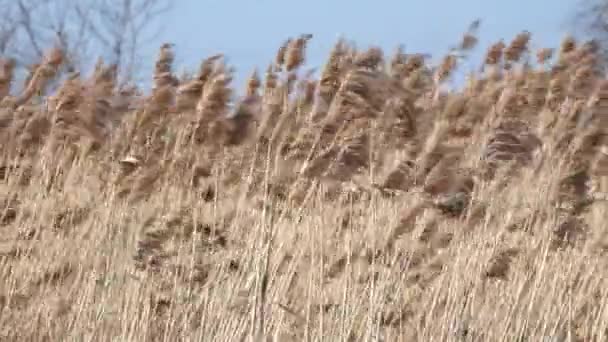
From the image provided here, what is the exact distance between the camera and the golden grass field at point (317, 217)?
3258mm

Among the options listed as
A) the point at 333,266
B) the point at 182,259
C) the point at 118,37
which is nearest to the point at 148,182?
the point at 182,259

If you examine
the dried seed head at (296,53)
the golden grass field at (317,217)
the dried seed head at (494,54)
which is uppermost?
the dried seed head at (494,54)

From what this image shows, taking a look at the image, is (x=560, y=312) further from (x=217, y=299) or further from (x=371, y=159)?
(x=217, y=299)

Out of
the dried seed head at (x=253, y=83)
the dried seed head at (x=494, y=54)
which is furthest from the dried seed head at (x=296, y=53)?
the dried seed head at (x=494, y=54)

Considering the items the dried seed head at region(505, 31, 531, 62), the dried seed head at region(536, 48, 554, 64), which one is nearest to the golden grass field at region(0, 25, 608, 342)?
the dried seed head at region(505, 31, 531, 62)

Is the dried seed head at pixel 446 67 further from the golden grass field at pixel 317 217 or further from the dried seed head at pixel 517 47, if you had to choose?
the dried seed head at pixel 517 47

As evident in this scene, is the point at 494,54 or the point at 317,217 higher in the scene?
the point at 494,54

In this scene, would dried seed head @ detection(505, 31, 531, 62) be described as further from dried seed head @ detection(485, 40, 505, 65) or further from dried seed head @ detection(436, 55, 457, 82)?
dried seed head @ detection(436, 55, 457, 82)

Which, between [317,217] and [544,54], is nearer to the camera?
[317,217]

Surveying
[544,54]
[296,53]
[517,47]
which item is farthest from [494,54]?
[296,53]

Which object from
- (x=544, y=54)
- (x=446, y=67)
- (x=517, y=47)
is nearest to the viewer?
(x=446, y=67)

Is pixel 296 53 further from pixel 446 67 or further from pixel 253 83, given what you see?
pixel 253 83

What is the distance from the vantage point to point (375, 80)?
10.2 feet

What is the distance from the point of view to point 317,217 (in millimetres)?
3941
